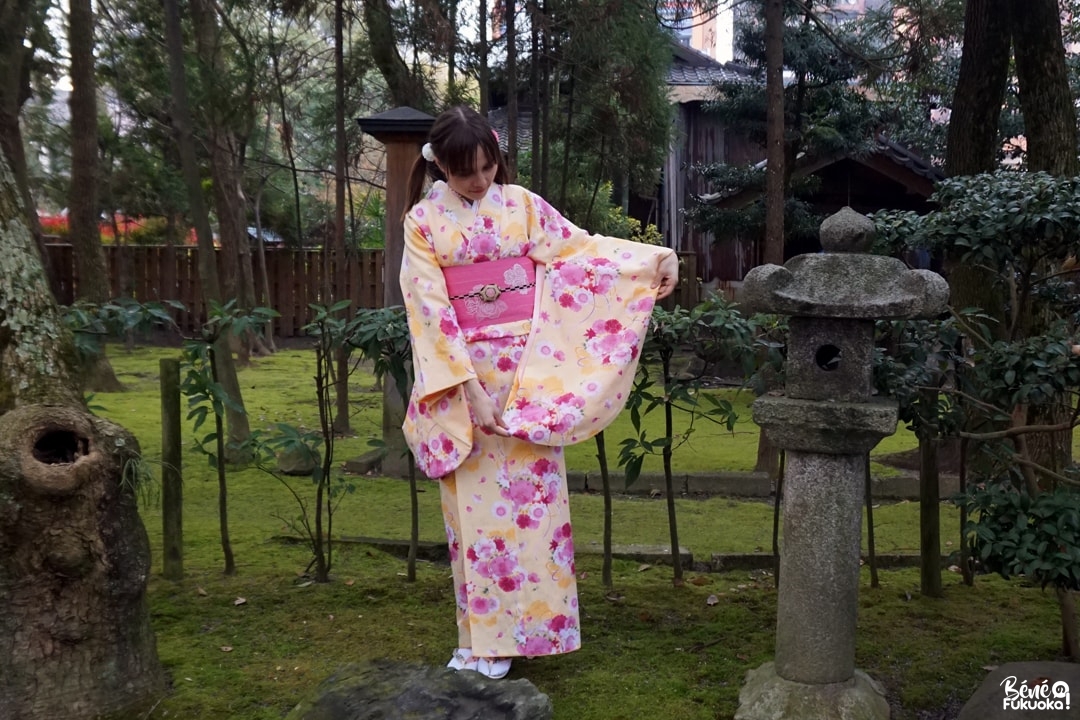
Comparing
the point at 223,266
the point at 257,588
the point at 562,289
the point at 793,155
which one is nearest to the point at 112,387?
the point at 223,266

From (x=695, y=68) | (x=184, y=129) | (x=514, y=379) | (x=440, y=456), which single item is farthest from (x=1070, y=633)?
(x=695, y=68)

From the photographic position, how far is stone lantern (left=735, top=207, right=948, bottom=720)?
2484 mm

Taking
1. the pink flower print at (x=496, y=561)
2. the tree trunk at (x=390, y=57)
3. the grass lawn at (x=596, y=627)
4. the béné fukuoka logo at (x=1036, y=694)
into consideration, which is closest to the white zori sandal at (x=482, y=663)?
the grass lawn at (x=596, y=627)

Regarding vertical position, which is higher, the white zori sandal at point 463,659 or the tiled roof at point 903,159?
the tiled roof at point 903,159

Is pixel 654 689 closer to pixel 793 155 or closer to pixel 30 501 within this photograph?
pixel 30 501

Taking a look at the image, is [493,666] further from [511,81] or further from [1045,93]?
[511,81]

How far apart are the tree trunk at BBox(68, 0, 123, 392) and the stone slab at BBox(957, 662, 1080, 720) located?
8.08 metres

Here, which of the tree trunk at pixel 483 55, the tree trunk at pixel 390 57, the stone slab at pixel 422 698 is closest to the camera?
the stone slab at pixel 422 698

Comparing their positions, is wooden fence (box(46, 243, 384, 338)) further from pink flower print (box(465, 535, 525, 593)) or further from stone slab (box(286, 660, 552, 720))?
stone slab (box(286, 660, 552, 720))

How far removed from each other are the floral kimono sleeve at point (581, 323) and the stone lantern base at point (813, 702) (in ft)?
2.98

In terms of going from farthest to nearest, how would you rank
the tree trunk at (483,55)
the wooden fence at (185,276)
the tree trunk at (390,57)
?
the wooden fence at (185,276) → the tree trunk at (390,57) → the tree trunk at (483,55)

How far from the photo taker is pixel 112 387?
9742 millimetres

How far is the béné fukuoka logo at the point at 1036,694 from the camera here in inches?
98.3

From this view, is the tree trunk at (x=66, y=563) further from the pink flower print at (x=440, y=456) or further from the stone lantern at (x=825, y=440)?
the stone lantern at (x=825, y=440)
